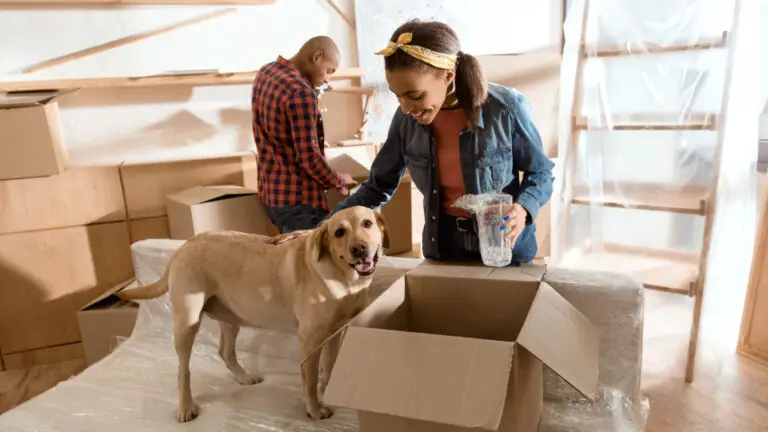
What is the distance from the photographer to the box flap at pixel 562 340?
0.92m

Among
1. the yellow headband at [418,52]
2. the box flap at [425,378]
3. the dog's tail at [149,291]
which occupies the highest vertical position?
the yellow headband at [418,52]

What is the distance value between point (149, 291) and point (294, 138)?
0.73 m

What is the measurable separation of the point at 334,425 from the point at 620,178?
1.74 m

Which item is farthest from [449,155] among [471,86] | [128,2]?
[128,2]

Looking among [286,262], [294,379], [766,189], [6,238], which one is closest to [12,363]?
[6,238]

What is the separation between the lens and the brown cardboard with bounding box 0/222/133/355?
2.35 meters

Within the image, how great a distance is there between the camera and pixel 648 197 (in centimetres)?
232

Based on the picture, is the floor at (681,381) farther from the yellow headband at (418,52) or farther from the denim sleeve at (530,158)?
the yellow headband at (418,52)

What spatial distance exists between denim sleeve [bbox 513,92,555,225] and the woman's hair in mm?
113

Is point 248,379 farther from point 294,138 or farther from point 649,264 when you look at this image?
point 649,264

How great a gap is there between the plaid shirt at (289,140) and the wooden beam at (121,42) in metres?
0.97

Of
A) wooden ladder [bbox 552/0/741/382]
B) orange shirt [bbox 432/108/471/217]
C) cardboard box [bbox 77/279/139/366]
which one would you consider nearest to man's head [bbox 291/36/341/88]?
orange shirt [bbox 432/108/471/217]

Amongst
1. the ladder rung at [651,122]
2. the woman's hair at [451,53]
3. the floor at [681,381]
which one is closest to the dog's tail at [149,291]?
the woman's hair at [451,53]

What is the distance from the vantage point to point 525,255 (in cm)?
142
